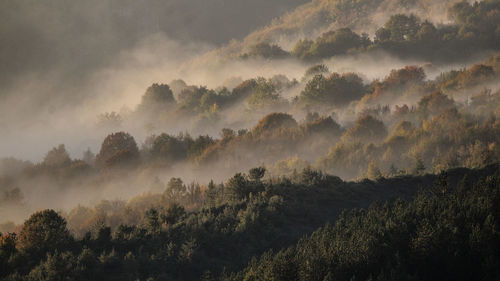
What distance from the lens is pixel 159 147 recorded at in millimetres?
129125

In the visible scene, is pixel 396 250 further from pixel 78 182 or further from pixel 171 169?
pixel 78 182

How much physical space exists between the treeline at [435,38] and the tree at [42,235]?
14672cm

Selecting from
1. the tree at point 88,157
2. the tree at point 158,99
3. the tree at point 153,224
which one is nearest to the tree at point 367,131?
the tree at point 153,224

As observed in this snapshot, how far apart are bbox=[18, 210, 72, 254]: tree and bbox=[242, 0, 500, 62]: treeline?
147 m

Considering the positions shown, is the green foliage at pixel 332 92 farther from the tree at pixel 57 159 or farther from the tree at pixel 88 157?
the tree at pixel 57 159

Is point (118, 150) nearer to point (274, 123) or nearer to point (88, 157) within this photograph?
point (88, 157)

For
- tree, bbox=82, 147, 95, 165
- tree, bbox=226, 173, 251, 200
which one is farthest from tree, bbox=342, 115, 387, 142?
tree, bbox=82, 147, 95, 165

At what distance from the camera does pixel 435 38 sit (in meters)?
178

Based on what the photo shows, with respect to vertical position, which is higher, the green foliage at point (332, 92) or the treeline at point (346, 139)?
the green foliage at point (332, 92)

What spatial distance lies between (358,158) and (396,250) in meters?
58.7

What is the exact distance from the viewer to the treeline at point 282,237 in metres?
34.6

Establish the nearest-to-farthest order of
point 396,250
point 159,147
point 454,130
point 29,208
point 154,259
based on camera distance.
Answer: point 396,250 < point 154,259 < point 454,130 < point 29,208 < point 159,147

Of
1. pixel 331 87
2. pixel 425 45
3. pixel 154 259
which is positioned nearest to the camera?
pixel 154 259

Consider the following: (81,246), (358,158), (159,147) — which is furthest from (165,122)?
(81,246)
